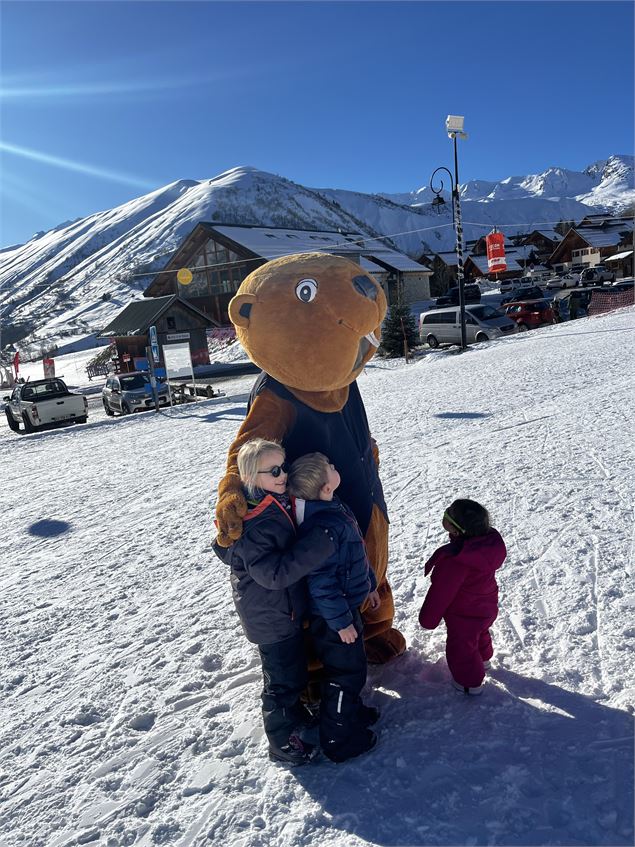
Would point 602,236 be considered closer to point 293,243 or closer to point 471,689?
point 293,243

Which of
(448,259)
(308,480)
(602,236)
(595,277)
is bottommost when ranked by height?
(308,480)

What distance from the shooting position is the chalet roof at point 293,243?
36638mm

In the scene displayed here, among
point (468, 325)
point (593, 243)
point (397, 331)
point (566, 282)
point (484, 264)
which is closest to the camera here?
point (468, 325)

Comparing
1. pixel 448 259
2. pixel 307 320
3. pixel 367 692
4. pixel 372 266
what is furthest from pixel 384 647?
pixel 448 259

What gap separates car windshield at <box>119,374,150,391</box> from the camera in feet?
55.2

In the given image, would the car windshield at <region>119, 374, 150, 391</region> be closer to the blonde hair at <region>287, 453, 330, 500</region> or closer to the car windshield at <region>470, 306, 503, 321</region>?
the car windshield at <region>470, 306, 503, 321</region>

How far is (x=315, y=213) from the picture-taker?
371 ft

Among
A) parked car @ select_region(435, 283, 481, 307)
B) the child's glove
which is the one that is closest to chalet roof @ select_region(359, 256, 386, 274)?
parked car @ select_region(435, 283, 481, 307)

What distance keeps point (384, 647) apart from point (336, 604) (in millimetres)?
949

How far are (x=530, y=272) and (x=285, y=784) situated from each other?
56630mm

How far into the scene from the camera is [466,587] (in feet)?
8.13

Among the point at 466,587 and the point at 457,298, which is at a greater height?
the point at 457,298

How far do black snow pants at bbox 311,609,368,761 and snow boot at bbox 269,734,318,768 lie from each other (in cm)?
6

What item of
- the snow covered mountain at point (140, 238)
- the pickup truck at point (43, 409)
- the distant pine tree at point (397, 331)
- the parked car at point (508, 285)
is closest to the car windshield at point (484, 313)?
the distant pine tree at point (397, 331)
